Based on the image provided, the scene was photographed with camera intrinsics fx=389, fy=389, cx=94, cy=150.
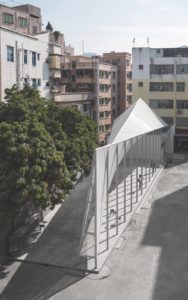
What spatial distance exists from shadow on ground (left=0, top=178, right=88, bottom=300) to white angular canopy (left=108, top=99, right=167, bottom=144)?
8.06 m

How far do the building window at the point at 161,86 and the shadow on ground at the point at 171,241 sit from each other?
27.4 m

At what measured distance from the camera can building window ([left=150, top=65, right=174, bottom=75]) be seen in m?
62.8

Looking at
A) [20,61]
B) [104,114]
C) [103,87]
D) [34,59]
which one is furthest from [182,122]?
[20,61]

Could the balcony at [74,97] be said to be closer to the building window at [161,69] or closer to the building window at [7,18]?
the building window at [161,69]

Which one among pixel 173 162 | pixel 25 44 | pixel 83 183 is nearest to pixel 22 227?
pixel 83 183

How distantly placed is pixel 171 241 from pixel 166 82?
133 ft

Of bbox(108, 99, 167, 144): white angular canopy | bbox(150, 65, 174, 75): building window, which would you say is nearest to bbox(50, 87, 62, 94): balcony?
bbox(108, 99, 167, 144): white angular canopy

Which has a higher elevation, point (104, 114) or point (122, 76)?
point (122, 76)

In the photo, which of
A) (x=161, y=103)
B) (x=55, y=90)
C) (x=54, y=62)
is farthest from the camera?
(x=161, y=103)

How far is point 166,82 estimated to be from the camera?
63.1 meters

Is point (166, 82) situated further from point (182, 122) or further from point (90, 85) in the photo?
point (90, 85)

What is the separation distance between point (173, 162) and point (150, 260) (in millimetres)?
30598

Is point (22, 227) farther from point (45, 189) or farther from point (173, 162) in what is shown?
point (173, 162)

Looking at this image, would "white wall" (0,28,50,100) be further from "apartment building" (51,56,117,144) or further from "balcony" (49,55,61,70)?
"apartment building" (51,56,117,144)
